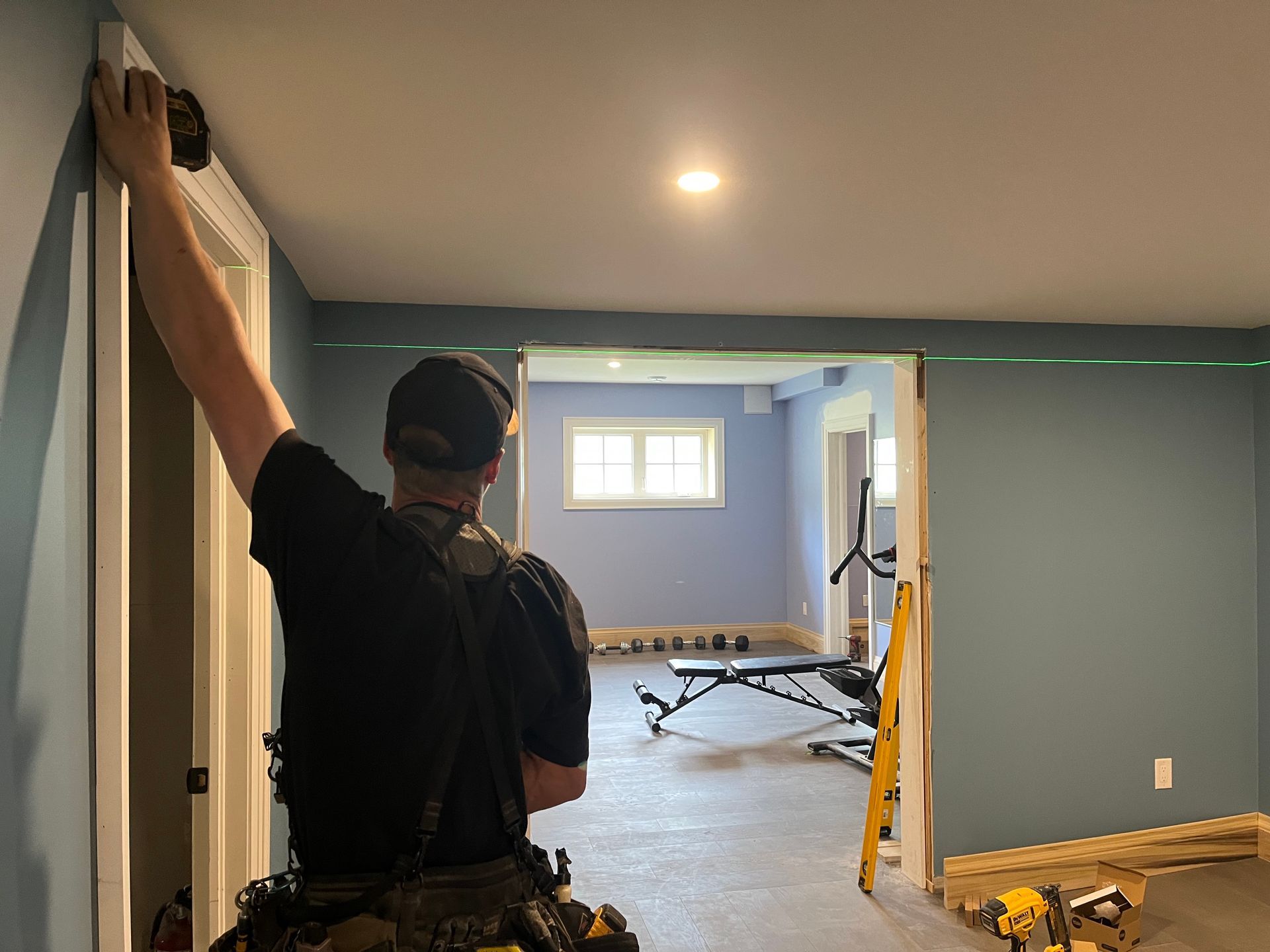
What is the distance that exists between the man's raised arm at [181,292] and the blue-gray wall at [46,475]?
5cm

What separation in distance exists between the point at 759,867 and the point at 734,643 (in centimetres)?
460

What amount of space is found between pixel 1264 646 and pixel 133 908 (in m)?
4.43

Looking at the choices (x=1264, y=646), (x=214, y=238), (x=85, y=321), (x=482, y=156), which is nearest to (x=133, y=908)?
(x=214, y=238)

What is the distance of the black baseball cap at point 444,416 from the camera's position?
1.05m

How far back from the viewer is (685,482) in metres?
8.68

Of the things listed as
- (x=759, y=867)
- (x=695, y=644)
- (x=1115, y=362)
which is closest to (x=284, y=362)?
(x=759, y=867)

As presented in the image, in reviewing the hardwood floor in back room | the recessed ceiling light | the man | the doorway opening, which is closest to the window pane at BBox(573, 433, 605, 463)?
the doorway opening

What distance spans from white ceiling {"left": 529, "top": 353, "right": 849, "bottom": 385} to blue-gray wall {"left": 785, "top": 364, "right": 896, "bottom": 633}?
307 millimetres

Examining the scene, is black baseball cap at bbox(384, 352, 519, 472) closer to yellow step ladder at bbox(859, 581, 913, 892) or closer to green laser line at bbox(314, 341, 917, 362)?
green laser line at bbox(314, 341, 917, 362)

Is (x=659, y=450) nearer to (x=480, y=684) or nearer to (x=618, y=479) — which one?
(x=618, y=479)

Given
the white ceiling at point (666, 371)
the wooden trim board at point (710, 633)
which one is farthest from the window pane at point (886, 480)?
the wooden trim board at point (710, 633)

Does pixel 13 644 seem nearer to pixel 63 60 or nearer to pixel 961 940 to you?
pixel 63 60

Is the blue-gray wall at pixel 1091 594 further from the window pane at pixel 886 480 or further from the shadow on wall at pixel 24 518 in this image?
the shadow on wall at pixel 24 518

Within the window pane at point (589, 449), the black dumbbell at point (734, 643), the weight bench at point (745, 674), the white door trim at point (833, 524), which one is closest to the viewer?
the weight bench at point (745, 674)
